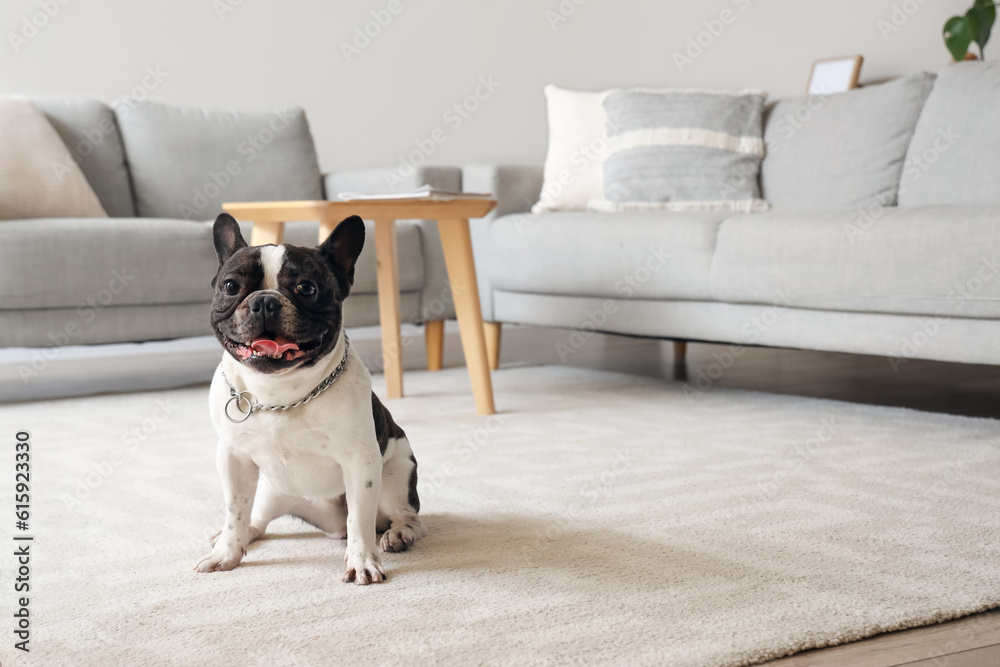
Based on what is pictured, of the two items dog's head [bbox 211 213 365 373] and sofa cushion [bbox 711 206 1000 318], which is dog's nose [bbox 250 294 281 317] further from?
sofa cushion [bbox 711 206 1000 318]

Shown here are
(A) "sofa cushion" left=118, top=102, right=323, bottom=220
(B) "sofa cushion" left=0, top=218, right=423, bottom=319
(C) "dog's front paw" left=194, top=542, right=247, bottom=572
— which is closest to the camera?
(C) "dog's front paw" left=194, top=542, right=247, bottom=572

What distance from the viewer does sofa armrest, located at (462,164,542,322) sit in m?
3.41

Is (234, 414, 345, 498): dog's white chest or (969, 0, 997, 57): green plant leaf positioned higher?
(969, 0, 997, 57): green plant leaf

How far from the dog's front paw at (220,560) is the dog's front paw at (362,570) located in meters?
0.16

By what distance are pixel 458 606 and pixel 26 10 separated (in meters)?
3.45

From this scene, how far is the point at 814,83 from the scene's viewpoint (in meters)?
5.51

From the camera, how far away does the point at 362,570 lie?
49.0 inches

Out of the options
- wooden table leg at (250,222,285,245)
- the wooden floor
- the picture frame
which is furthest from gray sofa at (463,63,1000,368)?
the picture frame

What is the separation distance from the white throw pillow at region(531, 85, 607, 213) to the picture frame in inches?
88.3

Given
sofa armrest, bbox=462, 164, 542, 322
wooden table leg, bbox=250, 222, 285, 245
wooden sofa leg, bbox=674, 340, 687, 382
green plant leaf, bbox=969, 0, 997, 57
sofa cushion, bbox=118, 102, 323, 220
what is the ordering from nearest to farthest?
1. wooden table leg, bbox=250, 222, 285, 245
2. wooden sofa leg, bbox=674, 340, 687, 382
3. sofa armrest, bbox=462, 164, 542, 322
4. sofa cushion, bbox=118, 102, 323, 220
5. green plant leaf, bbox=969, 0, 997, 57

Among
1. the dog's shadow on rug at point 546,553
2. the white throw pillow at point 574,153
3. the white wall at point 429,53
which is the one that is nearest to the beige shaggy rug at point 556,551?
the dog's shadow on rug at point 546,553

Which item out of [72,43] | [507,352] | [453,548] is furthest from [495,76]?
[453,548]

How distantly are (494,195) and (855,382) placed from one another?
1349 mm

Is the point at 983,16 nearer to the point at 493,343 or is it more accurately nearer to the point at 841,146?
the point at 841,146
